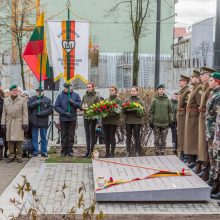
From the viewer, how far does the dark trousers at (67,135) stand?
14547 millimetres

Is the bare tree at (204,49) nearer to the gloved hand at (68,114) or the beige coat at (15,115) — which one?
the gloved hand at (68,114)

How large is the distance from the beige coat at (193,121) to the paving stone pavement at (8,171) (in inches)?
145

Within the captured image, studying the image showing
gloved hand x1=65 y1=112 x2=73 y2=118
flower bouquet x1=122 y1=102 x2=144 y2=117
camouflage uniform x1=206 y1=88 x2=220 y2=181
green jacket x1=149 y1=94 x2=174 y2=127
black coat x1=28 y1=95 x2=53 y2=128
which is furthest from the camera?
black coat x1=28 y1=95 x2=53 y2=128

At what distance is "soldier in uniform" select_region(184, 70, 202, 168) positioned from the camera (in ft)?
38.1

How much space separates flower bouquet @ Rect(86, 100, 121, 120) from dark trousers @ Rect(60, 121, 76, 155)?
47.1 inches

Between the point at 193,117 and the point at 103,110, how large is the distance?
98.4 inches

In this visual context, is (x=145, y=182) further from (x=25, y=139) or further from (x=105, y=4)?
(x=105, y=4)

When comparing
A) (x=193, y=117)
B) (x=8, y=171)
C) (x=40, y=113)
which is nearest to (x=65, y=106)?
(x=40, y=113)

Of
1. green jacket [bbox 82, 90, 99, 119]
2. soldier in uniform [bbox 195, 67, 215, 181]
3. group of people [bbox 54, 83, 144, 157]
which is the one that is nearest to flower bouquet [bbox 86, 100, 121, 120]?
group of people [bbox 54, 83, 144, 157]

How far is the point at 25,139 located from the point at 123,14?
29.3 metres

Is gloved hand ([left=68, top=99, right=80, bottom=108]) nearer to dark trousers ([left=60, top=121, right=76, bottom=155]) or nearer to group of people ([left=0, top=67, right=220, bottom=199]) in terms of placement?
group of people ([left=0, top=67, right=220, bottom=199])

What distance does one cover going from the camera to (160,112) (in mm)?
13844

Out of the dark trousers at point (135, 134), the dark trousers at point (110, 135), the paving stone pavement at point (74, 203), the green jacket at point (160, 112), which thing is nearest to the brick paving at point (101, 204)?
the paving stone pavement at point (74, 203)

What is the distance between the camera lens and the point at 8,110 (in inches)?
551
